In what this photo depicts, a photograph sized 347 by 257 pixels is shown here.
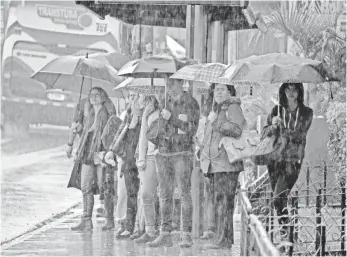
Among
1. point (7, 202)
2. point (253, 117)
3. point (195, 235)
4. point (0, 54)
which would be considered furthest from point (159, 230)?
point (0, 54)

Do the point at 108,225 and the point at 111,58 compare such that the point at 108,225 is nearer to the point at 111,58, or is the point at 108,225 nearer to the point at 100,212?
the point at 100,212

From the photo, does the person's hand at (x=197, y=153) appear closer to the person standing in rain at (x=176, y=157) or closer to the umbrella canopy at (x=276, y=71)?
the person standing in rain at (x=176, y=157)

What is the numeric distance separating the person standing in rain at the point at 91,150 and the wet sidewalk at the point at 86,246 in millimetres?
309

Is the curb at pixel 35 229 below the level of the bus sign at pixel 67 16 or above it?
below

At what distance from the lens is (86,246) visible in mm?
11484

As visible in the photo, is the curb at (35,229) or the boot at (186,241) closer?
the boot at (186,241)

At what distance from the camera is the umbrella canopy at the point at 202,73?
35.8 ft

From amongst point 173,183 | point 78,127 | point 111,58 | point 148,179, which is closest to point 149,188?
point 148,179

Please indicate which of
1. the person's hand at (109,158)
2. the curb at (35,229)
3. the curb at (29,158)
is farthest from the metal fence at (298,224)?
the curb at (29,158)

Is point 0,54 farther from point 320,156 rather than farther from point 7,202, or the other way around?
point 320,156

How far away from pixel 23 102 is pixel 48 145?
3.56m

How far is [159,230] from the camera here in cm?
1178

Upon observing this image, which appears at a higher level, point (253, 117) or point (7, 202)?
point (253, 117)

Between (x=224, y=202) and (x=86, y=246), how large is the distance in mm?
1613
